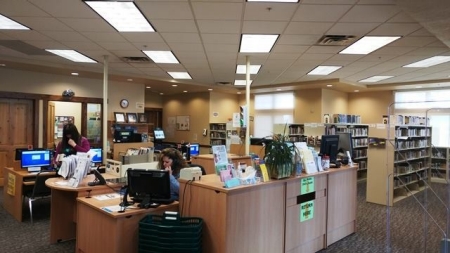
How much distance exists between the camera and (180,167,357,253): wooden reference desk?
2.78 m

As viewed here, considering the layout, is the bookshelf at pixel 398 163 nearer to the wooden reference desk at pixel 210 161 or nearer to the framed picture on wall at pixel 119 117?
the wooden reference desk at pixel 210 161

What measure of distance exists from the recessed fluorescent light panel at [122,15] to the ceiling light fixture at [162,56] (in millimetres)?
1415

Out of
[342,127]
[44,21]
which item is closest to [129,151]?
[44,21]

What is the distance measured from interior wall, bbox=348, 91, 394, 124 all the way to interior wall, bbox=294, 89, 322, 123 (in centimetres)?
200

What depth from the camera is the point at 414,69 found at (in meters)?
7.29

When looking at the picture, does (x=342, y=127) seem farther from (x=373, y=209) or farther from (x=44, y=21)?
(x=44, y=21)

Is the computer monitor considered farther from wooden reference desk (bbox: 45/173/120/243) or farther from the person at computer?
the person at computer

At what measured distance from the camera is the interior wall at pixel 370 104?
1068cm

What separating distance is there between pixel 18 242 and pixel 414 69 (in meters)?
8.44

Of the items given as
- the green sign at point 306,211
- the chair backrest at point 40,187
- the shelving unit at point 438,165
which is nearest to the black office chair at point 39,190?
the chair backrest at point 40,187

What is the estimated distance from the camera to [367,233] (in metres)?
4.63

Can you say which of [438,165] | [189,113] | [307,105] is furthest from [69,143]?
[438,165]

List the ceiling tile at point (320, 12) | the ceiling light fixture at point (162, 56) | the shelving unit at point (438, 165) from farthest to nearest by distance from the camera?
the shelving unit at point (438, 165), the ceiling light fixture at point (162, 56), the ceiling tile at point (320, 12)

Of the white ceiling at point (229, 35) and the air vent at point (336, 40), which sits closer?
the white ceiling at point (229, 35)
